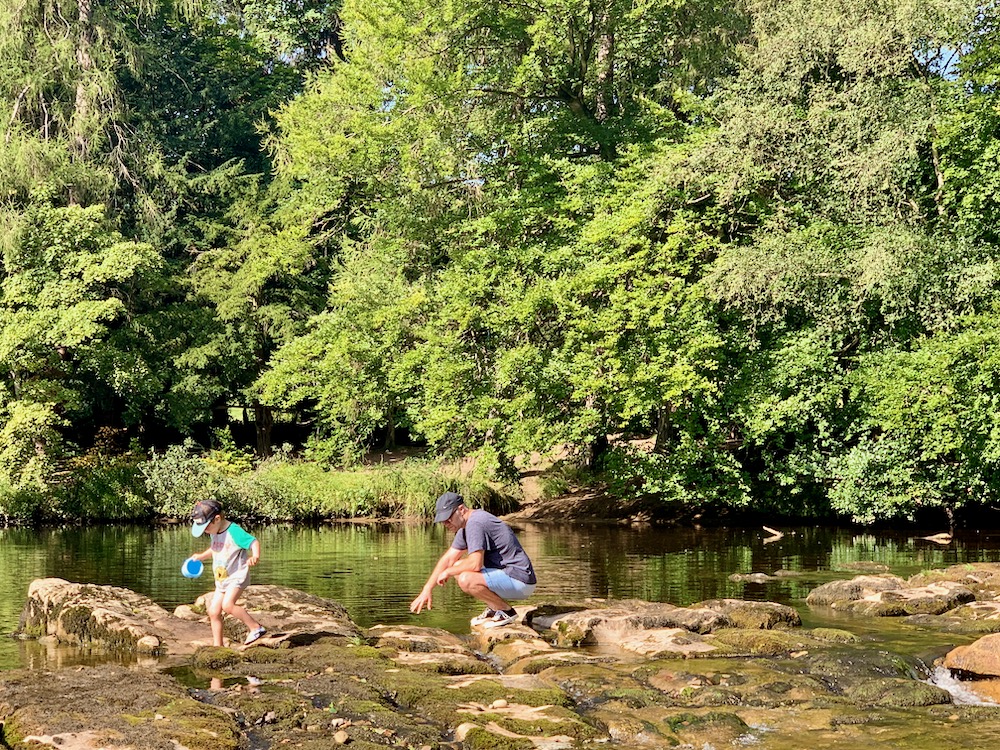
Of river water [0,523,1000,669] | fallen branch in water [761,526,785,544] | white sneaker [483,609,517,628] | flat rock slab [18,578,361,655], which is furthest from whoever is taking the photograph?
fallen branch in water [761,526,785,544]

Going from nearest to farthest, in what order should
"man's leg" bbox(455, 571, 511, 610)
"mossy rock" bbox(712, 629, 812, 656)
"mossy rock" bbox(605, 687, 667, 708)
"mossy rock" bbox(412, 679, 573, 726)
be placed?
1. "mossy rock" bbox(412, 679, 573, 726)
2. "mossy rock" bbox(605, 687, 667, 708)
3. "mossy rock" bbox(712, 629, 812, 656)
4. "man's leg" bbox(455, 571, 511, 610)

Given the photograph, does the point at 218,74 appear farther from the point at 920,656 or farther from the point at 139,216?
the point at 920,656

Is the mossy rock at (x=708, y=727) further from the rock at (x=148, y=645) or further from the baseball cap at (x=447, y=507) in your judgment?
the rock at (x=148, y=645)

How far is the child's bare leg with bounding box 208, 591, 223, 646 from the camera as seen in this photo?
12.8 meters

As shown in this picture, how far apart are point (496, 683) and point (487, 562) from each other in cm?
281

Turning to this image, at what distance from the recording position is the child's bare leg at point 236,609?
1266cm

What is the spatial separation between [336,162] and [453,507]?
2300cm

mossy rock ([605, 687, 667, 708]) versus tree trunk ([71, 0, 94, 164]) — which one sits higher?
tree trunk ([71, 0, 94, 164])

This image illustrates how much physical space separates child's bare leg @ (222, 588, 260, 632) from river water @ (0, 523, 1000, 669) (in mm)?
1692

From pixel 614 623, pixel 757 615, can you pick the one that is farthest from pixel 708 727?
pixel 757 615

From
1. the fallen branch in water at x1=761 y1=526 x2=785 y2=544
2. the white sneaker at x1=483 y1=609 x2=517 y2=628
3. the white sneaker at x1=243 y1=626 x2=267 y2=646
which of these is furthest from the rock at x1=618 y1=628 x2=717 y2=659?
the fallen branch in water at x1=761 y1=526 x2=785 y2=544

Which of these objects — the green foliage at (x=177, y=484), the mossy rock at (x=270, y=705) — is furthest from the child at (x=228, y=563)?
the green foliage at (x=177, y=484)

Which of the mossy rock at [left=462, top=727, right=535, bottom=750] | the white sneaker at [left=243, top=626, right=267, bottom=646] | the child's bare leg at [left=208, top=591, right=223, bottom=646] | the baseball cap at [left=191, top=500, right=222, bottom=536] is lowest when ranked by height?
the mossy rock at [left=462, top=727, right=535, bottom=750]

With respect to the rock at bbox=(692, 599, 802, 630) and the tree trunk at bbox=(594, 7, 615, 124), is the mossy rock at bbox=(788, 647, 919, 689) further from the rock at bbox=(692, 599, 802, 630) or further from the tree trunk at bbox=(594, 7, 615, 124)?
the tree trunk at bbox=(594, 7, 615, 124)
